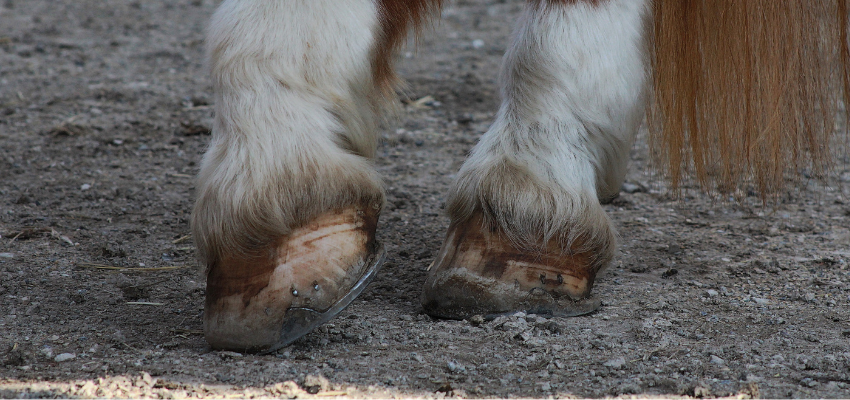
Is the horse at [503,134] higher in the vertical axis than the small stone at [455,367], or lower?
higher

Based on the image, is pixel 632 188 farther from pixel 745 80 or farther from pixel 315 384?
pixel 315 384

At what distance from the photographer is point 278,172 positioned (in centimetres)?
119

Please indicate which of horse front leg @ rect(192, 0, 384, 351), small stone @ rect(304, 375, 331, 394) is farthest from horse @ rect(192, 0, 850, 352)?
small stone @ rect(304, 375, 331, 394)

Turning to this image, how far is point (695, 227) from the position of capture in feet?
6.55

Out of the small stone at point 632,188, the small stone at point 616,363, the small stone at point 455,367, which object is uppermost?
the small stone at point 632,188

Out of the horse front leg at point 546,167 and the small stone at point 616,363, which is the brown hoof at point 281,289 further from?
the small stone at point 616,363

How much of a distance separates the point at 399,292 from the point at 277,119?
49 cm

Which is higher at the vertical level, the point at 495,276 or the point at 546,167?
the point at 546,167

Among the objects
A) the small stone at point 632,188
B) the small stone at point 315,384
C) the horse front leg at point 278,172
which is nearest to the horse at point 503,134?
the horse front leg at point 278,172

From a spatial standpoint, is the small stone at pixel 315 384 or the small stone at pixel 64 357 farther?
the small stone at pixel 64 357

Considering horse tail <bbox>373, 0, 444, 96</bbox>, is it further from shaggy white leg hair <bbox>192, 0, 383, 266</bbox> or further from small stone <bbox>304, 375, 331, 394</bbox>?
small stone <bbox>304, 375, 331, 394</bbox>

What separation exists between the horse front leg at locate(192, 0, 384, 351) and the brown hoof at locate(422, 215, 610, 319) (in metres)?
0.19

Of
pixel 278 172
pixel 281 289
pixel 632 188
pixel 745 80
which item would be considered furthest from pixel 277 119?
pixel 632 188

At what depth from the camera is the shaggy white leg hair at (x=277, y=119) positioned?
1187mm
